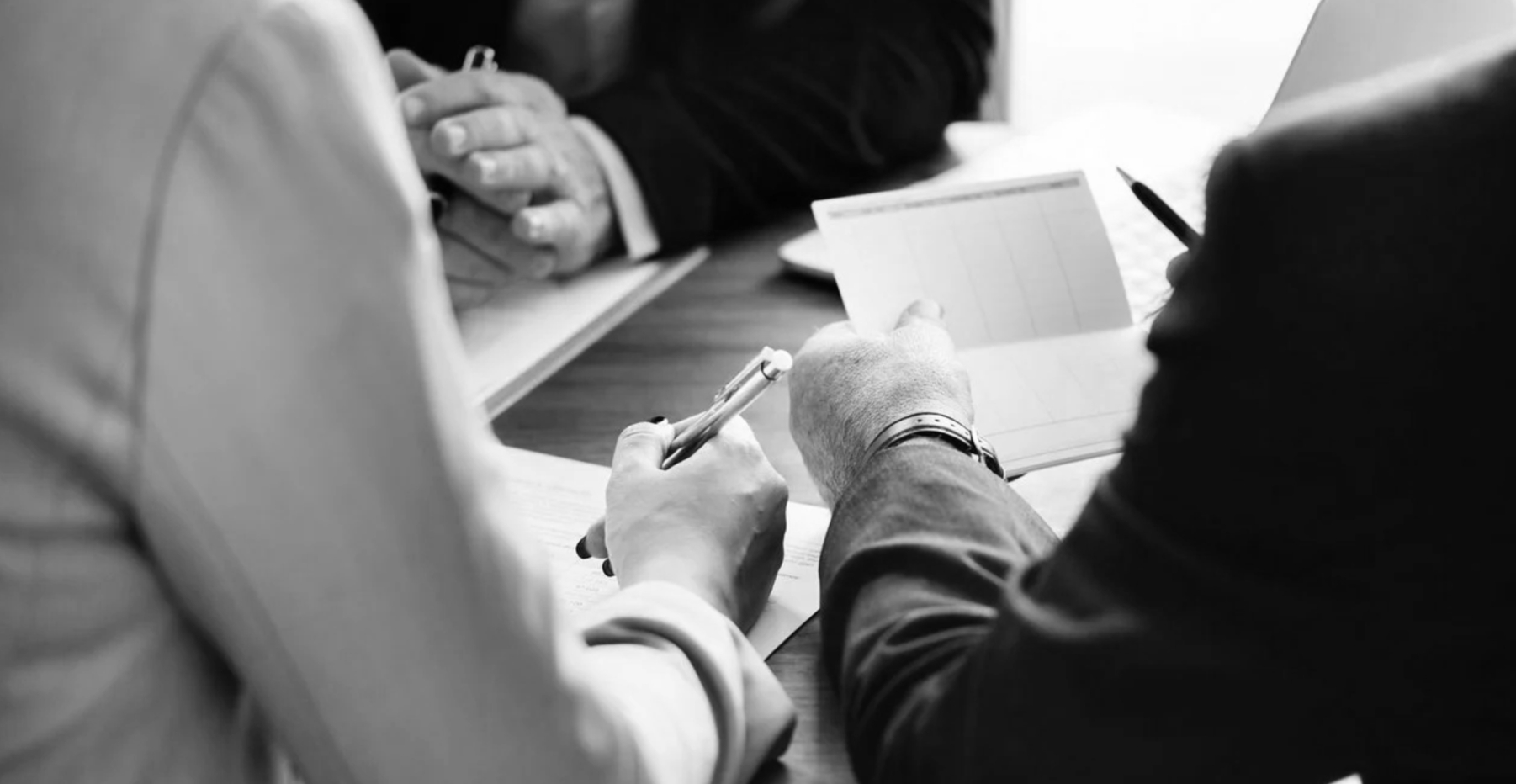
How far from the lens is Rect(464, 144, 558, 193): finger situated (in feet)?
Result: 3.82

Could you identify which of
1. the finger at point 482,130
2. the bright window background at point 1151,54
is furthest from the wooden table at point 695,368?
the bright window background at point 1151,54

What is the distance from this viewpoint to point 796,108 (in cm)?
143

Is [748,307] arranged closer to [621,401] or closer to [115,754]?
[621,401]

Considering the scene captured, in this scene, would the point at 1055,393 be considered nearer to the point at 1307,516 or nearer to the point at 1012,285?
the point at 1012,285

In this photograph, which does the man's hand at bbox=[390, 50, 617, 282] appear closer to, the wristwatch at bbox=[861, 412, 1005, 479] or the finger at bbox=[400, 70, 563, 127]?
the finger at bbox=[400, 70, 563, 127]

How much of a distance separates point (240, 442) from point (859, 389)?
475 mm

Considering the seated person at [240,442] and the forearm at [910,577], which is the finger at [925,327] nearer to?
the forearm at [910,577]

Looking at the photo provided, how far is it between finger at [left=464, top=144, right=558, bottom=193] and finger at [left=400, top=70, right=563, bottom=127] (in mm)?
57

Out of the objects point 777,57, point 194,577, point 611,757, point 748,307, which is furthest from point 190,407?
point 777,57

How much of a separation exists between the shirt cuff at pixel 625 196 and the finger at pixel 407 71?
147 millimetres

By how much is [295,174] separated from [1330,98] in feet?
1.06


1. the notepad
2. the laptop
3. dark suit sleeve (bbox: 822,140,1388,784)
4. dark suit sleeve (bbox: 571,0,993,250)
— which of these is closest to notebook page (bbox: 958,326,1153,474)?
the notepad

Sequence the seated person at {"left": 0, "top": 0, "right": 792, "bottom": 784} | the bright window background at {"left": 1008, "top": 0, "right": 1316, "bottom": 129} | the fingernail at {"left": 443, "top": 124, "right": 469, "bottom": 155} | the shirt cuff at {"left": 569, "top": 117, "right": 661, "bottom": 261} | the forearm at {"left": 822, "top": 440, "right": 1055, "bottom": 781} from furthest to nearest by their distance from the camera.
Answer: the bright window background at {"left": 1008, "top": 0, "right": 1316, "bottom": 129} → the shirt cuff at {"left": 569, "top": 117, "right": 661, "bottom": 261} → the fingernail at {"left": 443, "top": 124, "right": 469, "bottom": 155} → the forearm at {"left": 822, "top": 440, "right": 1055, "bottom": 781} → the seated person at {"left": 0, "top": 0, "right": 792, "bottom": 784}

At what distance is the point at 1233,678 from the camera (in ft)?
1.53
